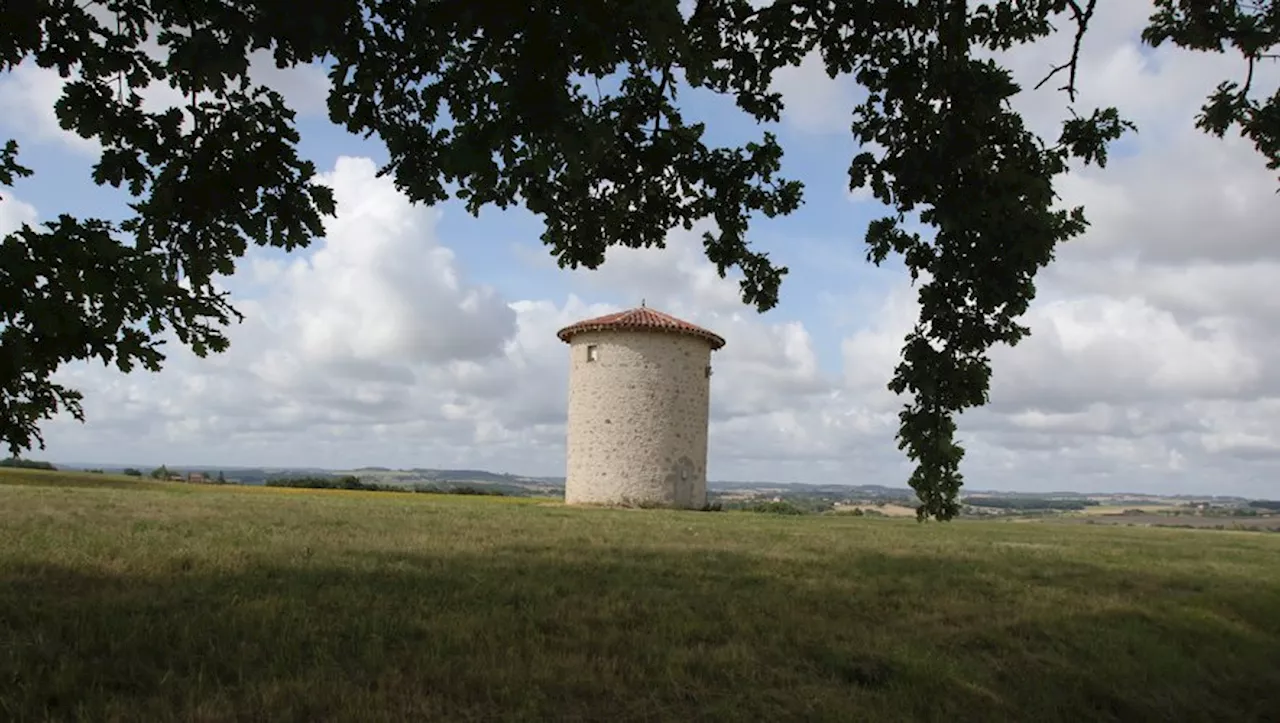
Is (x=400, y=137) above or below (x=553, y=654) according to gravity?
above

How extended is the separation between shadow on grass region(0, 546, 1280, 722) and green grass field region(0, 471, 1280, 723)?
0.08 feet

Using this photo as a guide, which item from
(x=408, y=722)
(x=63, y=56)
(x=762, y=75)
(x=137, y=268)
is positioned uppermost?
(x=762, y=75)

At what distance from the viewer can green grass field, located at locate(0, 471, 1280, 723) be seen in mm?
5012

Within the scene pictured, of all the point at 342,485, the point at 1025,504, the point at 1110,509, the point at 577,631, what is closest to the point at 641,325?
the point at 342,485

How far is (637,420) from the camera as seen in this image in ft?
92.7

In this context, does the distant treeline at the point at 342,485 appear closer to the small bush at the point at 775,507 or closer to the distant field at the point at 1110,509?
the small bush at the point at 775,507

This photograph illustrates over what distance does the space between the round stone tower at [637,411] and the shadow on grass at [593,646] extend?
1815 centimetres

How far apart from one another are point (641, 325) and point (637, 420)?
313 cm

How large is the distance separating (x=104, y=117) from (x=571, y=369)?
79.7 feet

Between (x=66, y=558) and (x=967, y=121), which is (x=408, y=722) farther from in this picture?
(x=967, y=121)

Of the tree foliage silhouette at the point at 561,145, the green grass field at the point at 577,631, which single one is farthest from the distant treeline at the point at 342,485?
the tree foliage silhouette at the point at 561,145

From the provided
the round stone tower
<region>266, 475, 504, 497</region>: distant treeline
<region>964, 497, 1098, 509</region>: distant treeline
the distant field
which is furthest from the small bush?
<region>964, 497, 1098, 509</region>: distant treeline

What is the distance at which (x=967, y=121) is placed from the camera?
7.04m

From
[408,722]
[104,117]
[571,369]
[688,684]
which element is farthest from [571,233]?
[571,369]
